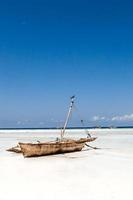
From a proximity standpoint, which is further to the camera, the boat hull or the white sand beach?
the boat hull

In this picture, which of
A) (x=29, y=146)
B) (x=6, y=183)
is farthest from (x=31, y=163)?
(x=6, y=183)

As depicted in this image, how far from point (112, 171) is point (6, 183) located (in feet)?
18.9

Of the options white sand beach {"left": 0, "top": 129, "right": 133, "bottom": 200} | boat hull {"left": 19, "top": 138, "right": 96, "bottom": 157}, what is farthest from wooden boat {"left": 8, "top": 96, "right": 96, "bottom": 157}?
white sand beach {"left": 0, "top": 129, "right": 133, "bottom": 200}

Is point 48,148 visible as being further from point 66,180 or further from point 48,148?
point 66,180

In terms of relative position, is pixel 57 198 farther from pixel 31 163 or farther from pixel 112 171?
pixel 31 163

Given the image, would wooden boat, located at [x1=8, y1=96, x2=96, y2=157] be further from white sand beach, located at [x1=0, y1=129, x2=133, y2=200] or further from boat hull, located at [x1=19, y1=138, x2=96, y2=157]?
white sand beach, located at [x1=0, y1=129, x2=133, y2=200]

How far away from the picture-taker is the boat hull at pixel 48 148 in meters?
25.5

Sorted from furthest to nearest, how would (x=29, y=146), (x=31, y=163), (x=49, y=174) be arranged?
1. (x=29, y=146)
2. (x=31, y=163)
3. (x=49, y=174)

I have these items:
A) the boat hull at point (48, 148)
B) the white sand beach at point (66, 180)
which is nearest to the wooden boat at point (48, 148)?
the boat hull at point (48, 148)

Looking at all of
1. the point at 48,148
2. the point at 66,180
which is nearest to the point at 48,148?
the point at 48,148

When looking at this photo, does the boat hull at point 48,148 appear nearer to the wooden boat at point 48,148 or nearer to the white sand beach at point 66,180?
the wooden boat at point 48,148

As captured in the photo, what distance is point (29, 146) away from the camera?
2544 cm

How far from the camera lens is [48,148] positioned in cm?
2662

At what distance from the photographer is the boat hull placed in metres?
25.5
